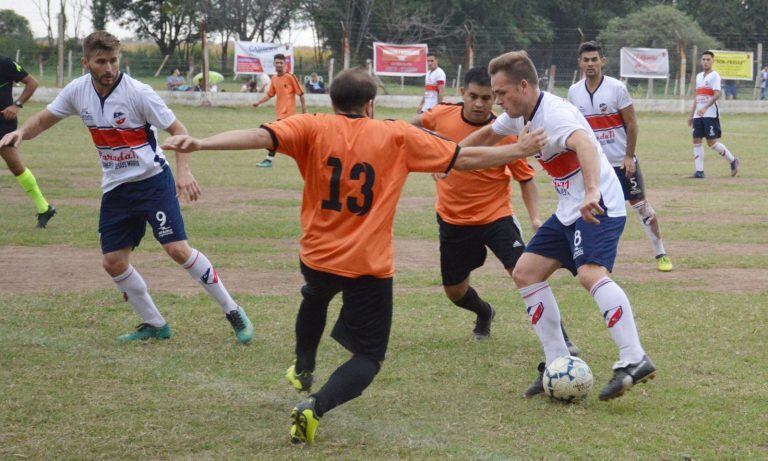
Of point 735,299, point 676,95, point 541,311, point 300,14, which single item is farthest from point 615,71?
point 541,311

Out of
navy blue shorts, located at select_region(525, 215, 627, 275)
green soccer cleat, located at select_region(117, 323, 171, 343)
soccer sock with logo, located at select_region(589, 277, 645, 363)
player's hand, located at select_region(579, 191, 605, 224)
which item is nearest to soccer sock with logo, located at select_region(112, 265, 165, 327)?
green soccer cleat, located at select_region(117, 323, 171, 343)

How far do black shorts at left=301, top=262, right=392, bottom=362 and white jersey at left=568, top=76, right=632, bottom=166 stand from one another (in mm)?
5306

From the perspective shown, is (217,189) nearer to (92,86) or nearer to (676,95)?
(92,86)

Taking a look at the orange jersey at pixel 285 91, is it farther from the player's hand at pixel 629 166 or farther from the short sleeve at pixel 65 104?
the short sleeve at pixel 65 104

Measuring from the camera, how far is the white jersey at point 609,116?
9617 mm

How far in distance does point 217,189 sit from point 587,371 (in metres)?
10.5

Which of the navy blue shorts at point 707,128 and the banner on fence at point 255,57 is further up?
the banner on fence at point 255,57

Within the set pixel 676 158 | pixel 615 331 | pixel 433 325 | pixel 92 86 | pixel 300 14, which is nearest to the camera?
pixel 615 331

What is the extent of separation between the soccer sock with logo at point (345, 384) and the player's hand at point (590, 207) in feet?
4.33

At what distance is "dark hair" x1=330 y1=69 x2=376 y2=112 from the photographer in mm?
4758

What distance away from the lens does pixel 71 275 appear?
908 centimetres

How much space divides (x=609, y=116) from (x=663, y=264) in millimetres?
1531

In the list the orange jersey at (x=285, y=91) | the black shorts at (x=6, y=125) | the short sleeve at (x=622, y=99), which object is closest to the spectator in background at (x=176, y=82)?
the orange jersey at (x=285, y=91)

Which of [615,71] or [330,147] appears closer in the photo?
[330,147]
